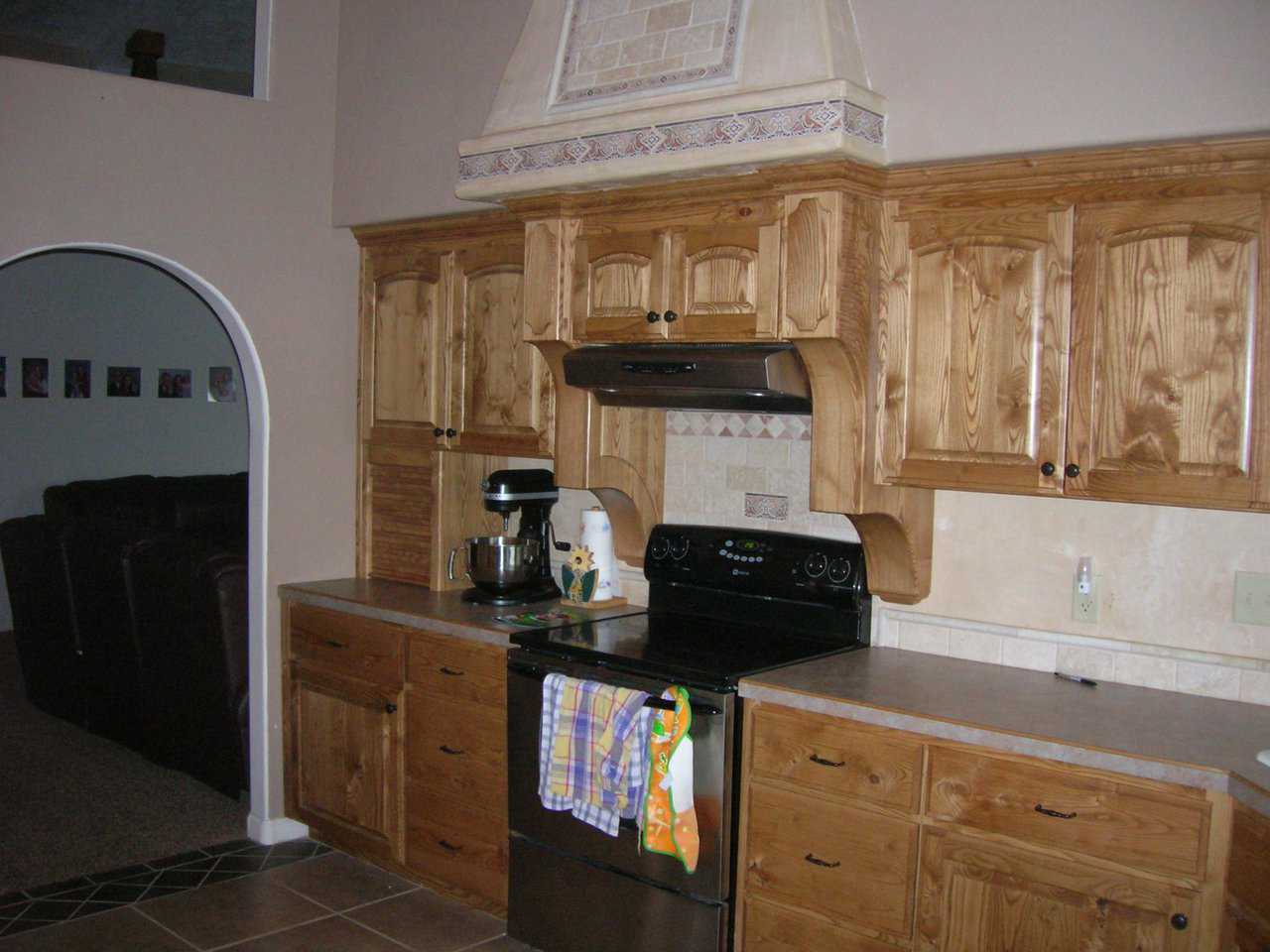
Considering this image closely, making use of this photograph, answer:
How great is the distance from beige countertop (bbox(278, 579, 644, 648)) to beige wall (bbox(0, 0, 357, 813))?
165 mm

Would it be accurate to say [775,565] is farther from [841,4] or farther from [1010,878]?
[841,4]

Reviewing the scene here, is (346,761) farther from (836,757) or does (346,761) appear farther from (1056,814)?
(1056,814)

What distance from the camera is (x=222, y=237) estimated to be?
13.3 ft

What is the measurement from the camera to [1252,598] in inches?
109

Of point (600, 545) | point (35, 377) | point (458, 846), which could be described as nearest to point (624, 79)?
point (600, 545)

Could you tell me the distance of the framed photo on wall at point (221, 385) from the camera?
8.09 m

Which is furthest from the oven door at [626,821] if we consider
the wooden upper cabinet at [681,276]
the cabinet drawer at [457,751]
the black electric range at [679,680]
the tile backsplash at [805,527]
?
the wooden upper cabinet at [681,276]

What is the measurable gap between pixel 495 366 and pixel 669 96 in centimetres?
115

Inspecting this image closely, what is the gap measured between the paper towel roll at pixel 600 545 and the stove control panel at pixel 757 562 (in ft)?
0.53

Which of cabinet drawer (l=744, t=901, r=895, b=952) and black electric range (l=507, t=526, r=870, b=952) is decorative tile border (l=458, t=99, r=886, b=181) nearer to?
black electric range (l=507, t=526, r=870, b=952)

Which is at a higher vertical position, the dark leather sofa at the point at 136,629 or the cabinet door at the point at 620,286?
the cabinet door at the point at 620,286

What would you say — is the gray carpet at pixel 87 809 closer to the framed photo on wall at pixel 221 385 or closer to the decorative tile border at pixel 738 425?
the decorative tile border at pixel 738 425

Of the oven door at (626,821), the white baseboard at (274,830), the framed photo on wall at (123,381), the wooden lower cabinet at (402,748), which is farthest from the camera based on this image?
the framed photo on wall at (123,381)

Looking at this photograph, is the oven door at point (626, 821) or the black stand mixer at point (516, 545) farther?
the black stand mixer at point (516, 545)
